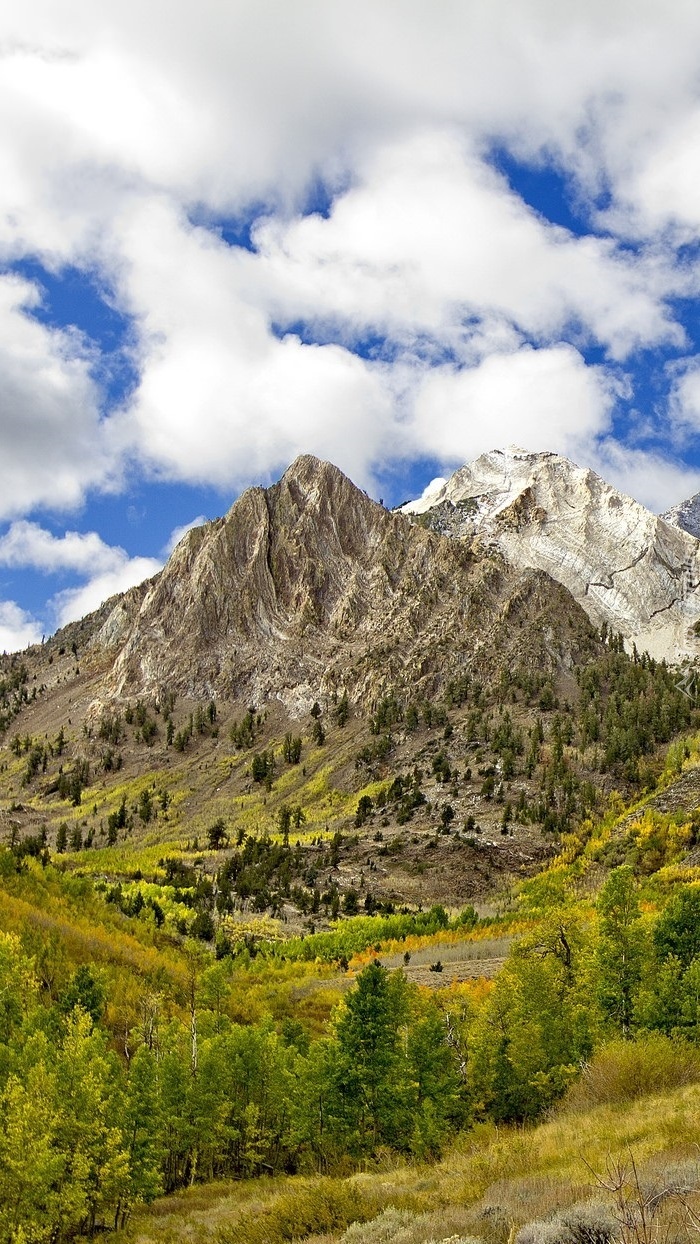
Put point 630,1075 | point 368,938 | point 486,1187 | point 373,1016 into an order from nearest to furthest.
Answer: point 486,1187, point 630,1075, point 373,1016, point 368,938

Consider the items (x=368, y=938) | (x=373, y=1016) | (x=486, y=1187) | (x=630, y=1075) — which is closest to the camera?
(x=486, y=1187)

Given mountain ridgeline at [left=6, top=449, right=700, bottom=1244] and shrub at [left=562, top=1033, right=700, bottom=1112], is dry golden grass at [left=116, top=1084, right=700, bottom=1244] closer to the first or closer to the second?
mountain ridgeline at [left=6, top=449, right=700, bottom=1244]

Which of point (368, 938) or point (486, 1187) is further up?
point (486, 1187)

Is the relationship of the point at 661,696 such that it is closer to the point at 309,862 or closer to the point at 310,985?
the point at 309,862

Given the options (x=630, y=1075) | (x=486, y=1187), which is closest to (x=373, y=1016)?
(x=630, y=1075)

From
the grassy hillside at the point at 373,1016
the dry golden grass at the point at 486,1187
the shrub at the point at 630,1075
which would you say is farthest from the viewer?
the shrub at the point at 630,1075

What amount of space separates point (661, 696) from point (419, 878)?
210 feet

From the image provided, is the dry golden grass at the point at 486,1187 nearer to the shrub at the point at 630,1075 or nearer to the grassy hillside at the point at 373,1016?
the grassy hillside at the point at 373,1016

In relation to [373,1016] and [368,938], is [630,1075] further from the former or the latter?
[368,938]

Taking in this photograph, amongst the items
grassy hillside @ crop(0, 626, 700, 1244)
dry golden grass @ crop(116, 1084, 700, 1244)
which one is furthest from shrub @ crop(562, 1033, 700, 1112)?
dry golden grass @ crop(116, 1084, 700, 1244)

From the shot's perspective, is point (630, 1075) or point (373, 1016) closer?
point (630, 1075)

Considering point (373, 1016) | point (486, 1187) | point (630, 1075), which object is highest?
point (373, 1016)

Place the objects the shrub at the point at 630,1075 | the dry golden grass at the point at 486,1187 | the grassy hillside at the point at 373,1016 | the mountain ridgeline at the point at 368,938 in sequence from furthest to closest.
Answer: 1. the shrub at the point at 630,1075
2. the mountain ridgeline at the point at 368,938
3. the grassy hillside at the point at 373,1016
4. the dry golden grass at the point at 486,1187

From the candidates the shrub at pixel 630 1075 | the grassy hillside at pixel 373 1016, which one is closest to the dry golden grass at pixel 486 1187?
the grassy hillside at pixel 373 1016
